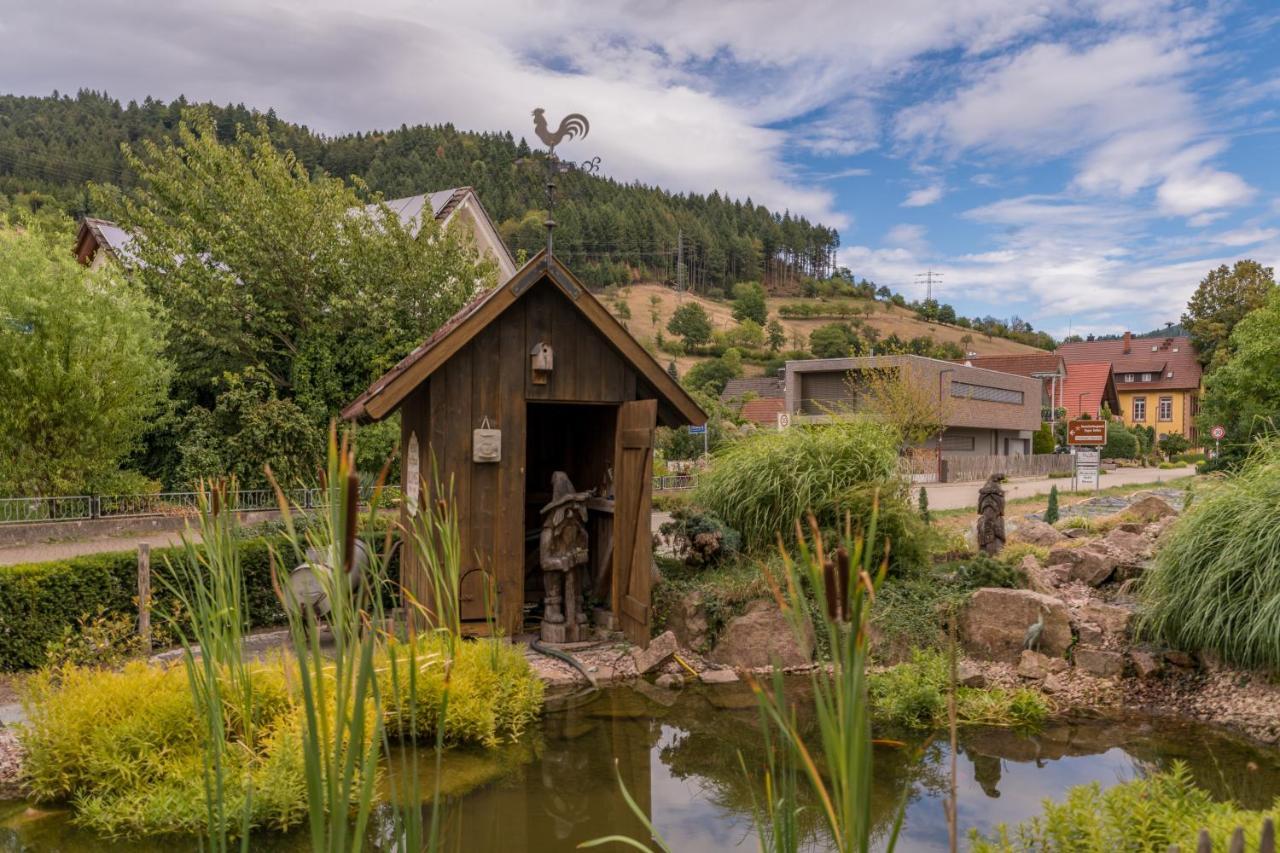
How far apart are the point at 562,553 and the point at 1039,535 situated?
7027 mm

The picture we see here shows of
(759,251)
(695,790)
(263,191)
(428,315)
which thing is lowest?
(695,790)

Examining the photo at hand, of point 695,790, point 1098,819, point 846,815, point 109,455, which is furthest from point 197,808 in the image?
point 109,455

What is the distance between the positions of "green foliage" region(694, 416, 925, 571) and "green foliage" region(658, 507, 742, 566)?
0.30 m

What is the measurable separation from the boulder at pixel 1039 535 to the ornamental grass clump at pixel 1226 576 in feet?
13.4

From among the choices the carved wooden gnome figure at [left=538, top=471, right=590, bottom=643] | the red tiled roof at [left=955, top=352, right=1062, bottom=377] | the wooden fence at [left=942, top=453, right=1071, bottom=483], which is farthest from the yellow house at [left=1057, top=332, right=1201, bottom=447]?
the carved wooden gnome figure at [left=538, top=471, right=590, bottom=643]

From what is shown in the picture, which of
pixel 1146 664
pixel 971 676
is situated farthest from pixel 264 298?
pixel 1146 664

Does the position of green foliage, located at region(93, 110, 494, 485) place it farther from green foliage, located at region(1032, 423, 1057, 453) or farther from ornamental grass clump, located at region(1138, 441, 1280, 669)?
green foliage, located at region(1032, 423, 1057, 453)

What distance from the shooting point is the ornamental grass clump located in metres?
6.14

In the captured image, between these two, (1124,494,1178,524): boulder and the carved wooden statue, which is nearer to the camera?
the carved wooden statue

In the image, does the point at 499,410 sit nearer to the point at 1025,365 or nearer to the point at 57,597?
the point at 57,597

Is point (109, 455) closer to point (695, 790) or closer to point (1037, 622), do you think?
point (695, 790)

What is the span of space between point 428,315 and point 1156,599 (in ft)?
46.1

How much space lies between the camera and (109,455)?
567 inches

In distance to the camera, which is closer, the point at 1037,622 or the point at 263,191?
the point at 1037,622
